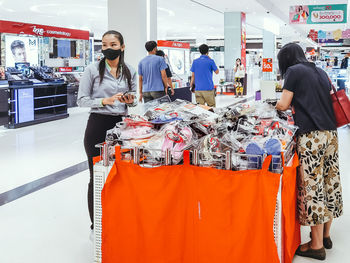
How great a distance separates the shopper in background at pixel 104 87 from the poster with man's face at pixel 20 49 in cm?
1312

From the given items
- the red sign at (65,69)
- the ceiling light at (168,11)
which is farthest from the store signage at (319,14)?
the red sign at (65,69)

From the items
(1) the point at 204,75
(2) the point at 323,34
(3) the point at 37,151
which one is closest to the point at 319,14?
(1) the point at 204,75

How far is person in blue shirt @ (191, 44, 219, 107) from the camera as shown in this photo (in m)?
7.04

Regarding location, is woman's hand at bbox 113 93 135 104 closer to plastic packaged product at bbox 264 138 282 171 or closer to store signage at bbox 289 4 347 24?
plastic packaged product at bbox 264 138 282 171

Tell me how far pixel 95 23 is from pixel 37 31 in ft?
25.4

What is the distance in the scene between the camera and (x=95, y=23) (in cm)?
2095

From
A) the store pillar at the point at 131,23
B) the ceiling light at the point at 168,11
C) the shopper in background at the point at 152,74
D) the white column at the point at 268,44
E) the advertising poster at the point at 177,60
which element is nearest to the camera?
the shopper in background at the point at 152,74

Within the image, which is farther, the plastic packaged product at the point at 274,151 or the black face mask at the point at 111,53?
the black face mask at the point at 111,53

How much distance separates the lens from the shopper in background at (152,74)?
19.7ft

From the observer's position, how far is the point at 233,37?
16188 millimetres

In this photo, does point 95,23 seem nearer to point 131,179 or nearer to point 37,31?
point 37,31

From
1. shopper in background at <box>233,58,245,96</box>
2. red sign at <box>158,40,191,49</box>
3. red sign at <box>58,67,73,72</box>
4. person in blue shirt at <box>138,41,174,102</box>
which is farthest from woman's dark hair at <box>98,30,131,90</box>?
red sign at <box>58,67,73,72</box>

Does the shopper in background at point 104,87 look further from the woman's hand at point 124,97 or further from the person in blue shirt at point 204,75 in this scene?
the person in blue shirt at point 204,75

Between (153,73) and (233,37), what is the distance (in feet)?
35.6
